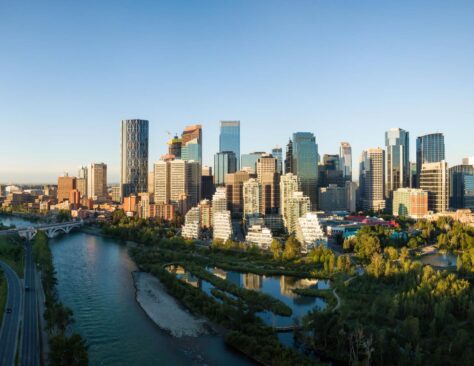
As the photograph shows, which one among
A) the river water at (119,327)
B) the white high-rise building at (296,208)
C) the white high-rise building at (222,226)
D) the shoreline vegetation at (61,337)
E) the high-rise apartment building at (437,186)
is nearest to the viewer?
the shoreline vegetation at (61,337)

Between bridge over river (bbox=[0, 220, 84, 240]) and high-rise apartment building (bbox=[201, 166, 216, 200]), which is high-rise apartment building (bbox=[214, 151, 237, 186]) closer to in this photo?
high-rise apartment building (bbox=[201, 166, 216, 200])

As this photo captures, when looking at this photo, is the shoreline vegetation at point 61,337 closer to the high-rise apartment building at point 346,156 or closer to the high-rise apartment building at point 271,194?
the high-rise apartment building at point 271,194

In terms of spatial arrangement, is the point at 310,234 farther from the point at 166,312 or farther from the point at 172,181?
the point at 172,181

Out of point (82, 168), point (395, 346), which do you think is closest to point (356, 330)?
point (395, 346)

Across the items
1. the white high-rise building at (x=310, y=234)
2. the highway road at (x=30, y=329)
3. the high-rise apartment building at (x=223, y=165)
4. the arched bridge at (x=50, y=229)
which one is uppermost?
the high-rise apartment building at (x=223, y=165)

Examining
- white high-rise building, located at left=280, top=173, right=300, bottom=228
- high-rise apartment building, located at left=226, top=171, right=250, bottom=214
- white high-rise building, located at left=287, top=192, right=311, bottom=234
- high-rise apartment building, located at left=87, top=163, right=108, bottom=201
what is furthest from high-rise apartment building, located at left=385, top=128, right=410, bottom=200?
high-rise apartment building, located at left=87, top=163, right=108, bottom=201

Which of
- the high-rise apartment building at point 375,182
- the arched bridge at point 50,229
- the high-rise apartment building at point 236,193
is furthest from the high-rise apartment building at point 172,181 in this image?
the high-rise apartment building at point 375,182

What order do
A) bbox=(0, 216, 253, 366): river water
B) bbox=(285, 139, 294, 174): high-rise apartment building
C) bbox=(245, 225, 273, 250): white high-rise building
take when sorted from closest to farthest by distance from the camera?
bbox=(0, 216, 253, 366): river water → bbox=(245, 225, 273, 250): white high-rise building → bbox=(285, 139, 294, 174): high-rise apartment building

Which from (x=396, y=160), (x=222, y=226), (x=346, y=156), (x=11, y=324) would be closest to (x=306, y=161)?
(x=396, y=160)
